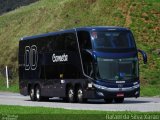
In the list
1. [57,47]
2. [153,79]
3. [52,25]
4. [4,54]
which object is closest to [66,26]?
[52,25]

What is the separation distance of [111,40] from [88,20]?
84.1 ft

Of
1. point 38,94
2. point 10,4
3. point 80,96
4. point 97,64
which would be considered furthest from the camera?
point 10,4

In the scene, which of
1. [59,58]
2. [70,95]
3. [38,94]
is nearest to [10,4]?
[38,94]

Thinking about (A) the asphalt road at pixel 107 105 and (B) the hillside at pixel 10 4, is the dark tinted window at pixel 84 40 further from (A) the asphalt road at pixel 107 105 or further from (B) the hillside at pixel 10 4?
(B) the hillside at pixel 10 4

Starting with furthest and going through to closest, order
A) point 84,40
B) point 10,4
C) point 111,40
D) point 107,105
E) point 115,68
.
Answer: point 10,4, point 84,40, point 111,40, point 115,68, point 107,105

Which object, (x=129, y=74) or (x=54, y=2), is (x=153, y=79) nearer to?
(x=129, y=74)

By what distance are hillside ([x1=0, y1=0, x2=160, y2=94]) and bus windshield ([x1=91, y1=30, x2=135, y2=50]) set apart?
14.7 meters

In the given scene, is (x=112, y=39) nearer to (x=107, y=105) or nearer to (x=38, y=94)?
(x=107, y=105)

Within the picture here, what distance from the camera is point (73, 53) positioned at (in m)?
32.5

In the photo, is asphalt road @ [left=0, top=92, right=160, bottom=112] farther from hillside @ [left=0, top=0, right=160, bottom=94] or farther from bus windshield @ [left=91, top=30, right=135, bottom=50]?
hillside @ [left=0, top=0, right=160, bottom=94]

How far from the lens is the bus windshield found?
3141 centimetres

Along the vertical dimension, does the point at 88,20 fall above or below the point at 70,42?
above

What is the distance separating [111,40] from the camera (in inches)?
1243

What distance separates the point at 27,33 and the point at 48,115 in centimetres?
4203
